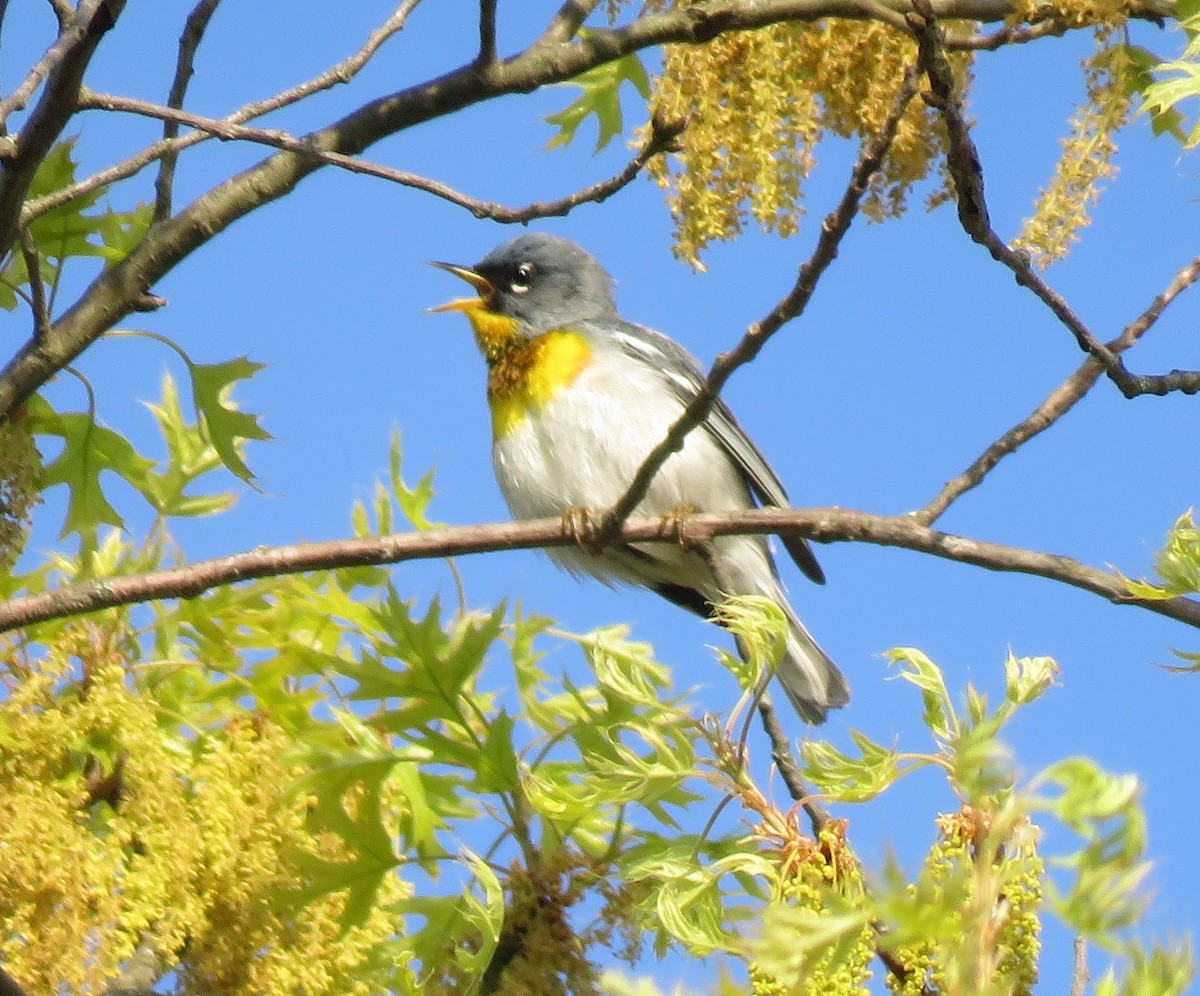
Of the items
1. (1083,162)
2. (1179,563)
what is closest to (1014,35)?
(1083,162)

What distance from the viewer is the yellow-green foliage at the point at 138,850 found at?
9.68 feet

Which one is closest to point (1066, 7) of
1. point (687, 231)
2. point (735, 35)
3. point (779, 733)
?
point (735, 35)

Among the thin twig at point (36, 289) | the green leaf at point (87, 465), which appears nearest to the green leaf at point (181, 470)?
the green leaf at point (87, 465)

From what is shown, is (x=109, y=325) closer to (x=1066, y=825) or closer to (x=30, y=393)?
(x=30, y=393)

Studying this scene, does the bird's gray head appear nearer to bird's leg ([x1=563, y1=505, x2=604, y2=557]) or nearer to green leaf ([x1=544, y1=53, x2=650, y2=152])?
green leaf ([x1=544, y1=53, x2=650, y2=152])

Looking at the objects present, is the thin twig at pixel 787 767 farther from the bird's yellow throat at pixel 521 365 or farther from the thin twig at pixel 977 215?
the bird's yellow throat at pixel 521 365

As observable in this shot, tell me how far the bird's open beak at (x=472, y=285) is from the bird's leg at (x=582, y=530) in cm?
215

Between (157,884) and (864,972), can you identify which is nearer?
(864,972)

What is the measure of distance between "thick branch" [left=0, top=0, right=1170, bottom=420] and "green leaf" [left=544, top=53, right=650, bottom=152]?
83 cm

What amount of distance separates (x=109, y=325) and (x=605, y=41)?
52.6 inches

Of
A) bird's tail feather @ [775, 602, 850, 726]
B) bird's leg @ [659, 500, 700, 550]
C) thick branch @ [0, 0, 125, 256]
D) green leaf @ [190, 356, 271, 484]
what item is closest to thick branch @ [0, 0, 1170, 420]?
green leaf @ [190, 356, 271, 484]

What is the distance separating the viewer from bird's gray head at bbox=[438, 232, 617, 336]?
5.80 meters

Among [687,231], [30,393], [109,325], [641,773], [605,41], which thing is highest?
[605,41]

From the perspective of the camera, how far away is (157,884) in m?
3.00
